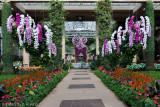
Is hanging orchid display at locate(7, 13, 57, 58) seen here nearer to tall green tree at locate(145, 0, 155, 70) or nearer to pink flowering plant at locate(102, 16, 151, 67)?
pink flowering plant at locate(102, 16, 151, 67)

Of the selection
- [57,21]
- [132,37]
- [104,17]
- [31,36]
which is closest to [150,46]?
[104,17]

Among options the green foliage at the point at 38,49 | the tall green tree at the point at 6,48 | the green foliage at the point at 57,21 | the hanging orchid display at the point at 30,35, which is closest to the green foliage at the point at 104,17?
the green foliage at the point at 57,21

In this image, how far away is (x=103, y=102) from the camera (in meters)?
4.05

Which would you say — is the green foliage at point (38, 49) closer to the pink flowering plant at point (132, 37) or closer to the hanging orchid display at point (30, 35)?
the hanging orchid display at point (30, 35)

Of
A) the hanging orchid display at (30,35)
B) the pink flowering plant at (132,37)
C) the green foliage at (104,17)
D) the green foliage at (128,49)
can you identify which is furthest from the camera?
the green foliage at (104,17)

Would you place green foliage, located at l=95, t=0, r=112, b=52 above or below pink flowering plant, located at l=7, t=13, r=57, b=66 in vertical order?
above

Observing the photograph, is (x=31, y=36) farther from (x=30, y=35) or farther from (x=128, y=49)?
(x=128, y=49)

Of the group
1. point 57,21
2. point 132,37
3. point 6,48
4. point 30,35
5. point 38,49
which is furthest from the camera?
point 6,48

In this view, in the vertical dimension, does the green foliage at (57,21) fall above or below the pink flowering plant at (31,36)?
above

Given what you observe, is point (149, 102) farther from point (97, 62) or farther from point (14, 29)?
point (97, 62)

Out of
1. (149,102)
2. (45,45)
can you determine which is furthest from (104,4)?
(149,102)

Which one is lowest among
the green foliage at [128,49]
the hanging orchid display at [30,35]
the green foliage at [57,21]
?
the green foliage at [128,49]

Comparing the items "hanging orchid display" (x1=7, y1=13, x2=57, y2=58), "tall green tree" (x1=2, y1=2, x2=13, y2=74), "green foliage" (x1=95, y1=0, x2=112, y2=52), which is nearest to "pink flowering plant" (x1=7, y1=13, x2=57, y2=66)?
"hanging orchid display" (x1=7, y1=13, x2=57, y2=58)

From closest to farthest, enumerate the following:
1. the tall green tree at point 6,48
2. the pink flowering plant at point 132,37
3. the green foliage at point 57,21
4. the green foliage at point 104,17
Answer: the pink flowering plant at point 132,37
the green foliage at point 57,21
the tall green tree at point 6,48
the green foliage at point 104,17
